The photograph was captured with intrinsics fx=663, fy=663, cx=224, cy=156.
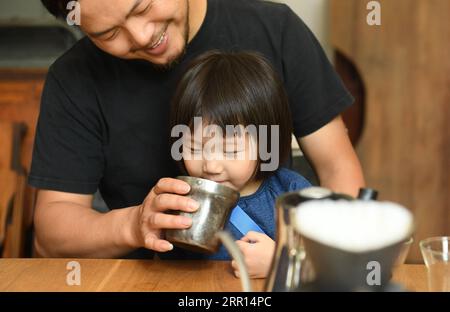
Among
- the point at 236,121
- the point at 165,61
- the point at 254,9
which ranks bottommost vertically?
the point at 236,121

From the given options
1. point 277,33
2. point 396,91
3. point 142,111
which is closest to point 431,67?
point 396,91

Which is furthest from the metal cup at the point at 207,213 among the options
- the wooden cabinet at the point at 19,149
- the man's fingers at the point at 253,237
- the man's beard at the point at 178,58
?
the wooden cabinet at the point at 19,149

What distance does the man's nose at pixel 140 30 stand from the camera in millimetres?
1191

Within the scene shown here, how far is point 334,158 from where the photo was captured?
1439 mm

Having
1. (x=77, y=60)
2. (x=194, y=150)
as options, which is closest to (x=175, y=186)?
(x=194, y=150)

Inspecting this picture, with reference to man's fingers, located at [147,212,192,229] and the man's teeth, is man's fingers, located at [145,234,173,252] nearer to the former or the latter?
man's fingers, located at [147,212,192,229]

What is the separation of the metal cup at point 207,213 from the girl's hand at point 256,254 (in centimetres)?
10

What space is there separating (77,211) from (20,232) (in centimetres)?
117

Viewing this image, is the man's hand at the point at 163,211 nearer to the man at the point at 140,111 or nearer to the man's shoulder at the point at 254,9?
the man at the point at 140,111

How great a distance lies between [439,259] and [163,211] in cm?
41

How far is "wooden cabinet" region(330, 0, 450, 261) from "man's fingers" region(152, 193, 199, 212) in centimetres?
183

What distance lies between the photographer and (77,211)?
1.32 m

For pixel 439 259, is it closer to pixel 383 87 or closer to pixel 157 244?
pixel 157 244
